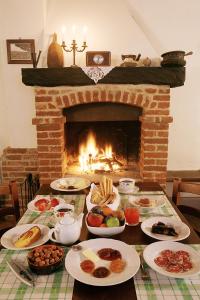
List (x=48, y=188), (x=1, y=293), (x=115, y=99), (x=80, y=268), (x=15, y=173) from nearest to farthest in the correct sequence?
(x=1, y=293) → (x=80, y=268) → (x=48, y=188) → (x=115, y=99) → (x=15, y=173)

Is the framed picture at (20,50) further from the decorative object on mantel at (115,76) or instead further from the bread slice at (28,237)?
the bread slice at (28,237)

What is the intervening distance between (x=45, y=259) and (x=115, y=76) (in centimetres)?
181

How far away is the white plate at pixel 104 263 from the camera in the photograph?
0.98 meters

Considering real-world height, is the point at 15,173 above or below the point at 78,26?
below

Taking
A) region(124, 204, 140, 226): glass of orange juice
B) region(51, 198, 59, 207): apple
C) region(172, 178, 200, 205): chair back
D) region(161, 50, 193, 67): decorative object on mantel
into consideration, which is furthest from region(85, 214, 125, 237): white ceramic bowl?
region(161, 50, 193, 67): decorative object on mantel

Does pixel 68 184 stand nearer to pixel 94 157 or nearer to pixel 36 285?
pixel 36 285

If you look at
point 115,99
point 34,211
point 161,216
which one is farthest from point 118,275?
point 115,99

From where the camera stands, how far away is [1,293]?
0.95m

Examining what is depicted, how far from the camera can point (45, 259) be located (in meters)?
1.06

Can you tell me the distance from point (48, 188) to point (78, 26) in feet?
6.04

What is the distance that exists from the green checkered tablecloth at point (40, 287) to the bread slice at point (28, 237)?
4.9 inches

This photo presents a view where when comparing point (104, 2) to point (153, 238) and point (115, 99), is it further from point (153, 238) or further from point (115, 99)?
point (153, 238)

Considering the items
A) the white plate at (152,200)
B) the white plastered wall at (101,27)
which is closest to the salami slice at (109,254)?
the white plate at (152,200)

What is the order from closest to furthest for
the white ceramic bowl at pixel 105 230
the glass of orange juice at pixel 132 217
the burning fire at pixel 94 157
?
the white ceramic bowl at pixel 105 230
the glass of orange juice at pixel 132 217
the burning fire at pixel 94 157
